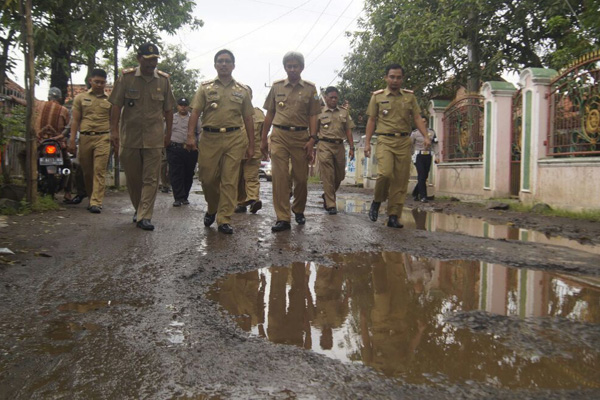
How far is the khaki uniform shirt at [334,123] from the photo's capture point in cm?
838

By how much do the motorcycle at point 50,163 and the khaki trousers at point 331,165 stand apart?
3.74 m

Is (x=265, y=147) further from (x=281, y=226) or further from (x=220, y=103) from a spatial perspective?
(x=281, y=226)

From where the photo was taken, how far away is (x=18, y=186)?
782 cm

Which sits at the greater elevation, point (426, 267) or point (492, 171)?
point (492, 171)

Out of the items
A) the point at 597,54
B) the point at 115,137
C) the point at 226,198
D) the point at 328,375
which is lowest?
the point at 328,375

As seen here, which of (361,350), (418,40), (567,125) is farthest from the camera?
(418,40)

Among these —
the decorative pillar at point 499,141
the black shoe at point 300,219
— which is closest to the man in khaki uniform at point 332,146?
the black shoe at point 300,219

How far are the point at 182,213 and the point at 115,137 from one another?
1.86 meters

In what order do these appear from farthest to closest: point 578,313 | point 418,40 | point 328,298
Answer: point 418,40 → point 328,298 → point 578,313

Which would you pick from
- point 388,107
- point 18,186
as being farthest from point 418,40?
point 18,186

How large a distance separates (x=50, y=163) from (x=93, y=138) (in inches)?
45.5

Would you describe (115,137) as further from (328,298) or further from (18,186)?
(328,298)

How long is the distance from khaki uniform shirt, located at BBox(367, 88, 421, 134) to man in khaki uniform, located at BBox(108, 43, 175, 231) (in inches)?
95.7

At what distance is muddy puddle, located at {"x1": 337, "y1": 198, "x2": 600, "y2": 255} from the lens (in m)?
5.73
